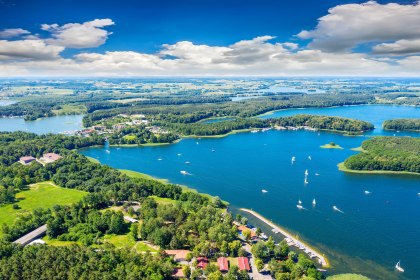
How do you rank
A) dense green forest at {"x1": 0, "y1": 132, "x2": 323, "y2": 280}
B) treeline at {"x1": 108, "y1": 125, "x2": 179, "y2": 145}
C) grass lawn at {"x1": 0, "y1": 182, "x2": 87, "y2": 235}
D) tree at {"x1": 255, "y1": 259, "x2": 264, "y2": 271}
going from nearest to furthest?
dense green forest at {"x1": 0, "y1": 132, "x2": 323, "y2": 280} → tree at {"x1": 255, "y1": 259, "x2": 264, "y2": 271} → grass lawn at {"x1": 0, "y1": 182, "x2": 87, "y2": 235} → treeline at {"x1": 108, "y1": 125, "x2": 179, "y2": 145}

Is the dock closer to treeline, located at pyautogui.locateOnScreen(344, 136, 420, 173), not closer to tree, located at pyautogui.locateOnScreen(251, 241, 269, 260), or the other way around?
tree, located at pyautogui.locateOnScreen(251, 241, 269, 260)

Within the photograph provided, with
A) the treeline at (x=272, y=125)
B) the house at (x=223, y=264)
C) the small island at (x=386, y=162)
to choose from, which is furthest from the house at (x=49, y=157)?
the small island at (x=386, y=162)

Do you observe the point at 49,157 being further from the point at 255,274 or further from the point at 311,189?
the point at 255,274

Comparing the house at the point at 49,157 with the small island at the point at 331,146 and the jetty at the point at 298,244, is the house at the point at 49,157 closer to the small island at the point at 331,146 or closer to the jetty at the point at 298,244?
the jetty at the point at 298,244

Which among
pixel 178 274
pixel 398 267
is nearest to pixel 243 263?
pixel 178 274

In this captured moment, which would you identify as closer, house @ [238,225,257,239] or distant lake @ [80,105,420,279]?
distant lake @ [80,105,420,279]

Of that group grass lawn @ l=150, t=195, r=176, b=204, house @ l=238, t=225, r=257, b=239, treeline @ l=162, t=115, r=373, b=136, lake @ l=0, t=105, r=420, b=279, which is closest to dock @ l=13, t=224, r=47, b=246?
grass lawn @ l=150, t=195, r=176, b=204

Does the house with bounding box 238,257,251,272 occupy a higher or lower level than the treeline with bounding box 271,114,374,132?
lower

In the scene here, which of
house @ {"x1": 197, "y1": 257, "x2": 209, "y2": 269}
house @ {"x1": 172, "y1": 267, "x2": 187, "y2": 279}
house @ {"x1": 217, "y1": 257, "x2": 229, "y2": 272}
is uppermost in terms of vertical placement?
house @ {"x1": 217, "y1": 257, "x2": 229, "y2": 272}
